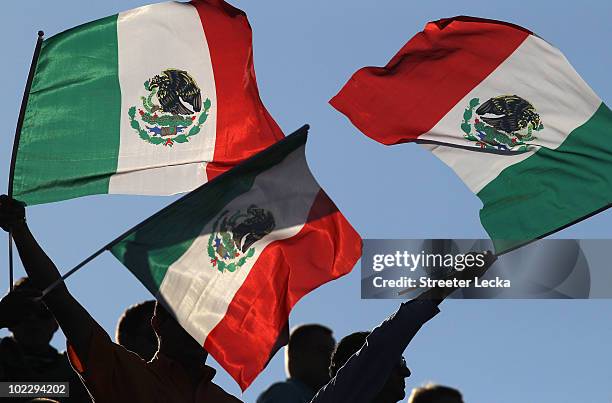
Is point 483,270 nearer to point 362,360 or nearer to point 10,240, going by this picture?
point 362,360

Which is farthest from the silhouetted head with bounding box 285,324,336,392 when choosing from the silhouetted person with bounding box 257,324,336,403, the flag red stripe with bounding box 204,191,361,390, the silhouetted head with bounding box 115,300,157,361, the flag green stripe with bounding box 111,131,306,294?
the flag green stripe with bounding box 111,131,306,294

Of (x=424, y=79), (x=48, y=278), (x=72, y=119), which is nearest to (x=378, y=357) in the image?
(x=48, y=278)

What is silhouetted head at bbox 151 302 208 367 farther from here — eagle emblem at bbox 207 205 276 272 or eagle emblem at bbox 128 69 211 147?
eagle emblem at bbox 128 69 211 147

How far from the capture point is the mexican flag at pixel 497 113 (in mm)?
10148

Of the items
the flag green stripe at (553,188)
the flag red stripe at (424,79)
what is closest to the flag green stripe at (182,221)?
the flag green stripe at (553,188)

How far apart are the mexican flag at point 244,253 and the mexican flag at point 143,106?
1.22 meters

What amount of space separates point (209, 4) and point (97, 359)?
14.3ft

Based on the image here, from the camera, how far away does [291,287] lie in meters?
8.66

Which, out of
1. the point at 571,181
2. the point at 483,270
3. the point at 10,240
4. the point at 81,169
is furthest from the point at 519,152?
the point at 10,240

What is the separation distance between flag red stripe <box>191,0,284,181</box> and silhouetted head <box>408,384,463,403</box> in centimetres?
213

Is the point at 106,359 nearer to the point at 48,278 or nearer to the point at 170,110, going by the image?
the point at 48,278

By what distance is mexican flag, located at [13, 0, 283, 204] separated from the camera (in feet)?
30.0

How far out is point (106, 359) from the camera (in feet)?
23.3

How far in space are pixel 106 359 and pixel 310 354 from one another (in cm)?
317
